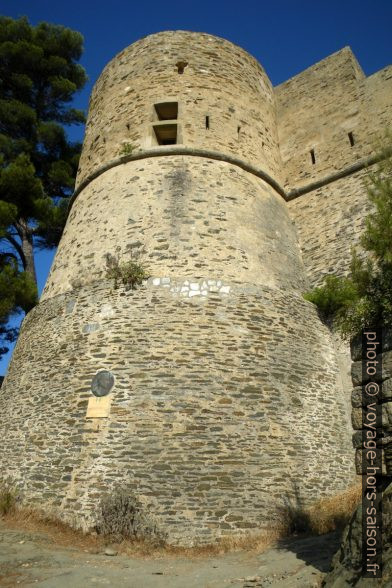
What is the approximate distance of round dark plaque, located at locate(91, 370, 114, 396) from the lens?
6.48 metres

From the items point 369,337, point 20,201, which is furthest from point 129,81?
point 369,337

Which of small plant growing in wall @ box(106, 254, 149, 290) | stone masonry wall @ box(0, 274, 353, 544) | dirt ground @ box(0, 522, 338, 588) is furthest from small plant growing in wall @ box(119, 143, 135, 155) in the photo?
dirt ground @ box(0, 522, 338, 588)

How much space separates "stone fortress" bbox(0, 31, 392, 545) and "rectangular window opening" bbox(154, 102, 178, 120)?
0.03m

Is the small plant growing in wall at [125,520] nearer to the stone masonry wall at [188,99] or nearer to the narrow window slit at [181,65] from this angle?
the stone masonry wall at [188,99]

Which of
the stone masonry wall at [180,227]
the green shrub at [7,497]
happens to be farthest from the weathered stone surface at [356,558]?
the stone masonry wall at [180,227]

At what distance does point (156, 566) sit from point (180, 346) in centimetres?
286

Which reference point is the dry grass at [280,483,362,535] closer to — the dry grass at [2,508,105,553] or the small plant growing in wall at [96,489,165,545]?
the small plant growing in wall at [96,489,165,545]

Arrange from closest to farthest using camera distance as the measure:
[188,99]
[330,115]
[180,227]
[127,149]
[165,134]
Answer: [180,227]
[127,149]
[188,99]
[165,134]
[330,115]

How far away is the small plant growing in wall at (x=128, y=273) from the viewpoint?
739cm

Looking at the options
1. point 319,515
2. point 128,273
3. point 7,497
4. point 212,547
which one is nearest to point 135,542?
point 212,547

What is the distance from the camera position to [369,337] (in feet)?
13.5

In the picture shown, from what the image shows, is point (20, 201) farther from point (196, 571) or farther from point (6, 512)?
point (196, 571)

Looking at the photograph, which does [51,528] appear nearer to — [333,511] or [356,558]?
[333,511]

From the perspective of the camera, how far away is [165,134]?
32.3 feet
